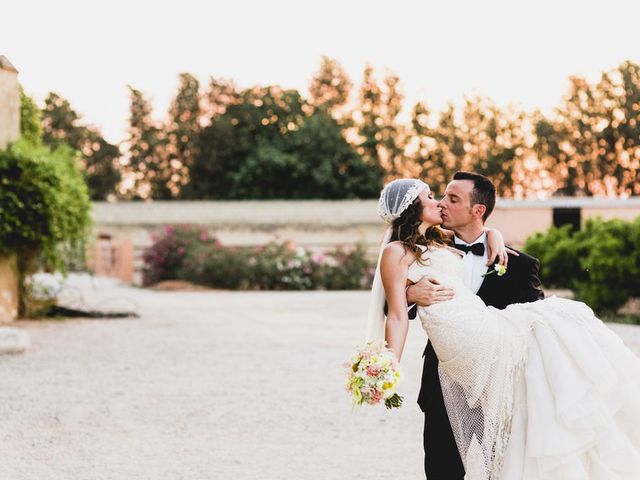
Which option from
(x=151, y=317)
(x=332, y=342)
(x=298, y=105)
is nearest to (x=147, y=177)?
(x=298, y=105)

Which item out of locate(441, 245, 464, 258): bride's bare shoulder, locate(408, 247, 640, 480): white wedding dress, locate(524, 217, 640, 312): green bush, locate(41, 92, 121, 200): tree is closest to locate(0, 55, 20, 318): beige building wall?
locate(524, 217, 640, 312): green bush

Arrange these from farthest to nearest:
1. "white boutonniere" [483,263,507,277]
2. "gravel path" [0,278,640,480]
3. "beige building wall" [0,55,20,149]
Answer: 1. "beige building wall" [0,55,20,149]
2. "gravel path" [0,278,640,480]
3. "white boutonniere" [483,263,507,277]

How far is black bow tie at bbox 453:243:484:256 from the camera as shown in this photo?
4.64 meters

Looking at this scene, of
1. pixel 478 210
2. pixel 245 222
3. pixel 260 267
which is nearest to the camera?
pixel 478 210

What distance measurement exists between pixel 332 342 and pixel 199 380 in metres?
3.95

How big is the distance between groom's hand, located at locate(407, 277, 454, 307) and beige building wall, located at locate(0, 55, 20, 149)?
11731mm

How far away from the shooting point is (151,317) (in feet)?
56.7

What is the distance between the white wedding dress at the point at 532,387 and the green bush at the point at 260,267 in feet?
76.8

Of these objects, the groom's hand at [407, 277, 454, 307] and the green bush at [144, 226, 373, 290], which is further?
the green bush at [144, 226, 373, 290]

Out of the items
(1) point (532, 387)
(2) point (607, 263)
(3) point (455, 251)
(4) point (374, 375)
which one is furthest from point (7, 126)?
(1) point (532, 387)

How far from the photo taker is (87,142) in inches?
1943

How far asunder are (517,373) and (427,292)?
0.58 meters

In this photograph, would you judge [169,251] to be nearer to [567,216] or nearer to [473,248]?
[567,216]

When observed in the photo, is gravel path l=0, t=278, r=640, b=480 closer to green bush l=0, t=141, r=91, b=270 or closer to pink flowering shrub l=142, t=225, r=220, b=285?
green bush l=0, t=141, r=91, b=270
